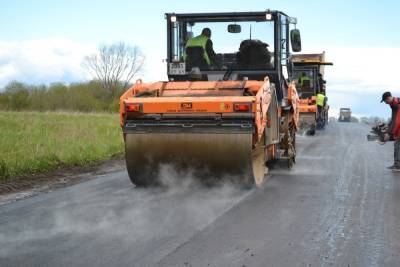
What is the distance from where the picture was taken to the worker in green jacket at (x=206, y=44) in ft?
29.5

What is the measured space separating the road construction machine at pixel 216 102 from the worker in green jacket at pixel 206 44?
0.07 feet

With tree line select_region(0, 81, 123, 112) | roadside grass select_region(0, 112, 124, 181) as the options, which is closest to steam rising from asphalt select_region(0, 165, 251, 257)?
roadside grass select_region(0, 112, 124, 181)

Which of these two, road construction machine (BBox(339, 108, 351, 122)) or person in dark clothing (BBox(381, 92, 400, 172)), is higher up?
person in dark clothing (BBox(381, 92, 400, 172))

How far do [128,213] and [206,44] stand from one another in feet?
12.4

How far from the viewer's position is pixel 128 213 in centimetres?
612

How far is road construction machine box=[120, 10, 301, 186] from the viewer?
722 cm

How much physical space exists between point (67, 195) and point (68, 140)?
23.3 ft

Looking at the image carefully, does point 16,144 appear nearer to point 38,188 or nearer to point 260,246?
point 38,188

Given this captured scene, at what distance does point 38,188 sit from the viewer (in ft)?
27.1

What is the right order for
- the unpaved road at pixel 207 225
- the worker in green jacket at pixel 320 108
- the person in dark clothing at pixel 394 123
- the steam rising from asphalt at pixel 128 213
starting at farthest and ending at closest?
the worker in green jacket at pixel 320 108 → the person in dark clothing at pixel 394 123 → the steam rising from asphalt at pixel 128 213 → the unpaved road at pixel 207 225

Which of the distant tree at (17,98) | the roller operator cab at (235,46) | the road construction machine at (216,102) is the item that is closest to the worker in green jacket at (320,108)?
the road construction machine at (216,102)

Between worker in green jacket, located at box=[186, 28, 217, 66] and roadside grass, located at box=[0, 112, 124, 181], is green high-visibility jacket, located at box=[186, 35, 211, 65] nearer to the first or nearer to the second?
worker in green jacket, located at box=[186, 28, 217, 66]

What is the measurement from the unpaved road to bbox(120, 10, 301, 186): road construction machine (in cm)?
41

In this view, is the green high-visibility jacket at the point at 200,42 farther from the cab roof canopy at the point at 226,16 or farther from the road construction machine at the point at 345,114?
the road construction machine at the point at 345,114
